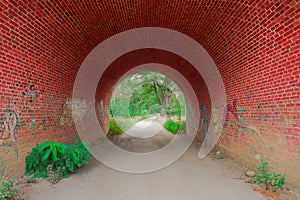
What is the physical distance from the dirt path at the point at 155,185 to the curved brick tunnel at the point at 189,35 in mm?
880

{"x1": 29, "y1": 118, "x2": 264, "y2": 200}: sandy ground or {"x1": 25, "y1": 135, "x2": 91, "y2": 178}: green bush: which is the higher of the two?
{"x1": 25, "y1": 135, "x2": 91, "y2": 178}: green bush

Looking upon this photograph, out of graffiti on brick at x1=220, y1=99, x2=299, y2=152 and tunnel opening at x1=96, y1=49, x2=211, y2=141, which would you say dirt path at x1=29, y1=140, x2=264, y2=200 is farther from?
tunnel opening at x1=96, y1=49, x2=211, y2=141

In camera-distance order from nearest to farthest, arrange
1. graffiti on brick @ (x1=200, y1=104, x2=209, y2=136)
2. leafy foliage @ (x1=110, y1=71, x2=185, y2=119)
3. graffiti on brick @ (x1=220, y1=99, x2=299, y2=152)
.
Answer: graffiti on brick @ (x1=220, y1=99, x2=299, y2=152) < graffiti on brick @ (x1=200, y1=104, x2=209, y2=136) < leafy foliage @ (x1=110, y1=71, x2=185, y2=119)

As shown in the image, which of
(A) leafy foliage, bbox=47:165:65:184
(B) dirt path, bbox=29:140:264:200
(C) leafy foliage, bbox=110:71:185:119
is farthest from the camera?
(C) leafy foliage, bbox=110:71:185:119

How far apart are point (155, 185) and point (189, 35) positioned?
5.40m

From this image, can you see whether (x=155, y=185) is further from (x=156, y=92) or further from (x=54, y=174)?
(x=156, y=92)

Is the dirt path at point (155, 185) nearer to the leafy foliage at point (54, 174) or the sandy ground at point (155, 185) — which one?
the sandy ground at point (155, 185)

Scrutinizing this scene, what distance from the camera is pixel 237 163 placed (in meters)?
6.16

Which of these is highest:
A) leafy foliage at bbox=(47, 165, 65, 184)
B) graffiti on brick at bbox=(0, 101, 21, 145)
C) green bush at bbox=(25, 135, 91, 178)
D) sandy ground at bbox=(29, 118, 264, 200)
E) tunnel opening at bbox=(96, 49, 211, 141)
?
tunnel opening at bbox=(96, 49, 211, 141)

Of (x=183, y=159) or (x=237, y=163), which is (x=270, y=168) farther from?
(x=183, y=159)

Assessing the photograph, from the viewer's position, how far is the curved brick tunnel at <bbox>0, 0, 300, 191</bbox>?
400 cm

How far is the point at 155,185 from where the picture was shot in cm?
454

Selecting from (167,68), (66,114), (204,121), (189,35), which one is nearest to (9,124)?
(66,114)

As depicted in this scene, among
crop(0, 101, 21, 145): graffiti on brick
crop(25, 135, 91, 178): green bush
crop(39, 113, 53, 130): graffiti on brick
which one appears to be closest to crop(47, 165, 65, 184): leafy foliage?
crop(25, 135, 91, 178): green bush
